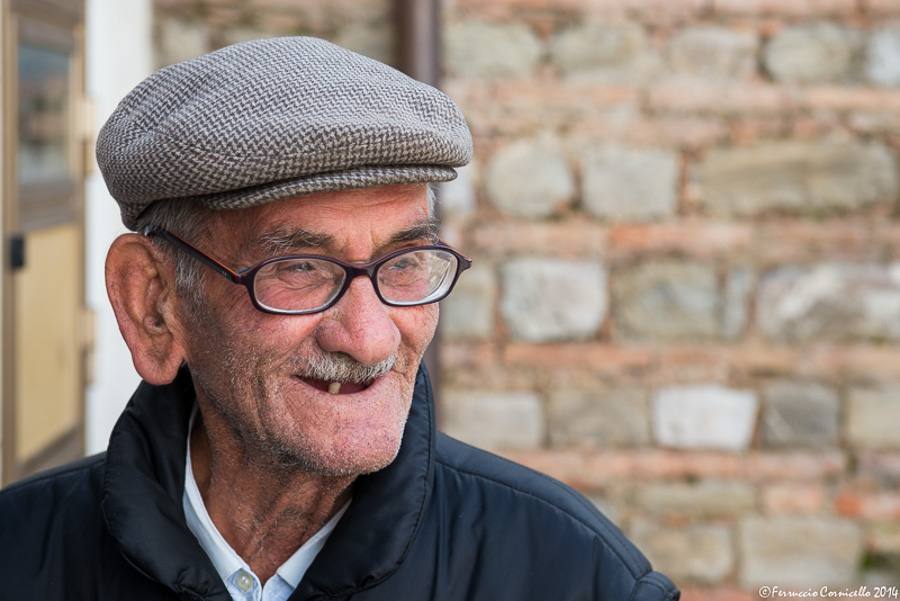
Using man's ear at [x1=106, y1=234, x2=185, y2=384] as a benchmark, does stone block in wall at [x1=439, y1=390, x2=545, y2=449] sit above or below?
below

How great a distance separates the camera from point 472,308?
11.4 feet

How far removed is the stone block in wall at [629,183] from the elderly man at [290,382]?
1.90m

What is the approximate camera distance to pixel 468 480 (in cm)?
165

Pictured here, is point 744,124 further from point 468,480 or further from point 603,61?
point 468,480

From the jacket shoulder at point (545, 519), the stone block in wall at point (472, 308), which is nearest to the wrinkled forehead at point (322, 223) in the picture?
the jacket shoulder at point (545, 519)

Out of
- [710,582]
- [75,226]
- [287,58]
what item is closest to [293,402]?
[287,58]

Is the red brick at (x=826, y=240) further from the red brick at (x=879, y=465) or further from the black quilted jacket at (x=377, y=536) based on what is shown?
the black quilted jacket at (x=377, y=536)

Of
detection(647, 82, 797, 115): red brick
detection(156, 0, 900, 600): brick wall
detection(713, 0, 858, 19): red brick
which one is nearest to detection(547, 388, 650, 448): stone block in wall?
detection(156, 0, 900, 600): brick wall

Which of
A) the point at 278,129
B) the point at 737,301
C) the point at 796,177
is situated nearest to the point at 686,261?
the point at 737,301

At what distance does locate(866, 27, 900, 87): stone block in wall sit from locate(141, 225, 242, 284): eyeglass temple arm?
2.69 metres

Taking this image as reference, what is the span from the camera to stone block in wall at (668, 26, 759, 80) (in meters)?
3.41

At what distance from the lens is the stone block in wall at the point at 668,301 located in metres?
3.45

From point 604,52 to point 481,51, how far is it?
1.33ft

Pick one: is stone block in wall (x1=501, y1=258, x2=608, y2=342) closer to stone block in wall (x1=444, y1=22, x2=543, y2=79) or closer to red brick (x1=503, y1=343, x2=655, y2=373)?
red brick (x1=503, y1=343, x2=655, y2=373)
